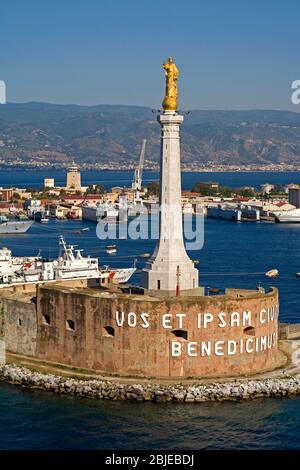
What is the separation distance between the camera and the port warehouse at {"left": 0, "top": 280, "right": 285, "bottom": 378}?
2652cm

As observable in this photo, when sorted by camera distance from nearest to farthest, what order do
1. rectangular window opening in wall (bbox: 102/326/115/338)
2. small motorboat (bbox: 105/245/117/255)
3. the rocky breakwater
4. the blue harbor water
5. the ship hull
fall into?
the blue harbor water → the rocky breakwater → rectangular window opening in wall (bbox: 102/326/115/338) → small motorboat (bbox: 105/245/117/255) → the ship hull

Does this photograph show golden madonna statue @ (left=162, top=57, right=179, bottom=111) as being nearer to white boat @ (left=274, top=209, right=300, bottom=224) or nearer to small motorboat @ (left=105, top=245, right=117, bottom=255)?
small motorboat @ (left=105, top=245, right=117, bottom=255)

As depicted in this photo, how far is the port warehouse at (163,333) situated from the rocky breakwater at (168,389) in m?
0.81

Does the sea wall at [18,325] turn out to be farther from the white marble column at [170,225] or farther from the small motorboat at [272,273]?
the small motorboat at [272,273]

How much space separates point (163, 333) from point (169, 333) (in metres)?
0.17

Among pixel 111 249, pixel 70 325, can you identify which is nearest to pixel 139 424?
pixel 70 325

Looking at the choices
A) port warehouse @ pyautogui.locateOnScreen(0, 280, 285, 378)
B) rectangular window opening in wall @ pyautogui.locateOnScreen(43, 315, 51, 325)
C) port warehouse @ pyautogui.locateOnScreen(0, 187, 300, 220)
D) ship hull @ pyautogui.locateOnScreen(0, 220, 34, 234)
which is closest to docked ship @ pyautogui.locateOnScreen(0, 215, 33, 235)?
ship hull @ pyautogui.locateOnScreen(0, 220, 34, 234)

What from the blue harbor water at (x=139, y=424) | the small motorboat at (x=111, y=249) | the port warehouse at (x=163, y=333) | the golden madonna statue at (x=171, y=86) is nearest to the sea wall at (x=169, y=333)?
the port warehouse at (x=163, y=333)

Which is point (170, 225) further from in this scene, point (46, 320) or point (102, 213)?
point (102, 213)

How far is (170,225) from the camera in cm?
2828

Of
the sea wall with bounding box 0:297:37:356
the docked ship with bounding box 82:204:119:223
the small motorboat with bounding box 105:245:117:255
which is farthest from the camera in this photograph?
the docked ship with bounding box 82:204:119:223

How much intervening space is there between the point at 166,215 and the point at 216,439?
25.7 ft
